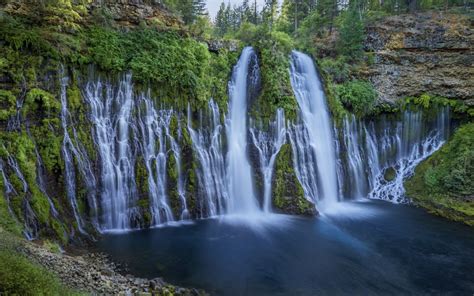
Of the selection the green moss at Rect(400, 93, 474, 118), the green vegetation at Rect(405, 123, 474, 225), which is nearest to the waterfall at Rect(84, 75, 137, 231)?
the green vegetation at Rect(405, 123, 474, 225)

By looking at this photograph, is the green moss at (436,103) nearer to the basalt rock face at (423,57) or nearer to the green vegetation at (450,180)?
the basalt rock face at (423,57)

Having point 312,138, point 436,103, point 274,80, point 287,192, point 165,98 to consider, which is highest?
point 274,80

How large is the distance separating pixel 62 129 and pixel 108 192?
9.02ft

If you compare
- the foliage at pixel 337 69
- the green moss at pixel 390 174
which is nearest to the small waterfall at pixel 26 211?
the foliage at pixel 337 69

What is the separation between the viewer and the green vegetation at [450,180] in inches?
582

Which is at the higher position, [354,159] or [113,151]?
[113,151]

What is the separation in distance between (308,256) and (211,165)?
19.1 ft

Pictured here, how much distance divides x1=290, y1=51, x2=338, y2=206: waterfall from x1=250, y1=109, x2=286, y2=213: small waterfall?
783mm

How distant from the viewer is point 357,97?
1903 centimetres

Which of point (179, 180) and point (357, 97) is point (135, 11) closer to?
point (179, 180)

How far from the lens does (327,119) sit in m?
17.6

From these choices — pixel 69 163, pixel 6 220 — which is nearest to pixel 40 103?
pixel 69 163

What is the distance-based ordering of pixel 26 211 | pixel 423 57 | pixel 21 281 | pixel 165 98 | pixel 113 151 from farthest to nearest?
1. pixel 423 57
2. pixel 165 98
3. pixel 113 151
4. pixel 26 211
5. pixel 21 281

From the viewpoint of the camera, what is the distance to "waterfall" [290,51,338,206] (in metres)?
15.7
